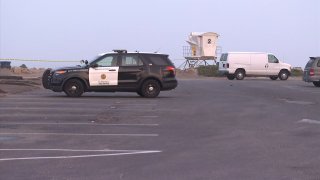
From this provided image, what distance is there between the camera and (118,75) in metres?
22.4

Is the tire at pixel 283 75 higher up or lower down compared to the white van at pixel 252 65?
lower down

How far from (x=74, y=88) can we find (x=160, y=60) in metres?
3.35

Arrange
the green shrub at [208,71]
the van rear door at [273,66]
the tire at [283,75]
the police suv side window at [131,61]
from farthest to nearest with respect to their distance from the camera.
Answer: the green shrub at [208,71] < the tire at [283,75] < the van rear door at [273,66] < the police suv side window at [131,61]

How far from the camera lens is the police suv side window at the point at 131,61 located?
2262 centimetres

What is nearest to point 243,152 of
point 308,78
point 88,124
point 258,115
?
point 88,124

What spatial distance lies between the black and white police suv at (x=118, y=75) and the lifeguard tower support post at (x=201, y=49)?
39.8 metres

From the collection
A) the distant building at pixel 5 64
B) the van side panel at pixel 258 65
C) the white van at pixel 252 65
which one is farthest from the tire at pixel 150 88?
the distant building at pixel 5 64

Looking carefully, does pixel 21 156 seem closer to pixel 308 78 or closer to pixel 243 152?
pixel 243 152

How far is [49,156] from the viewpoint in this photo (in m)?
9.93

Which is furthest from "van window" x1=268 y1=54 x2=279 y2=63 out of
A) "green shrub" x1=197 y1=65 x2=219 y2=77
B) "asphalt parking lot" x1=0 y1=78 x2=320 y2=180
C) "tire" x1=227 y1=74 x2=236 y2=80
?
"asphalt parking lot" x1=0 y1=78 x2=320 y2=180

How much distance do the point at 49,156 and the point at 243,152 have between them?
3216 millimetres

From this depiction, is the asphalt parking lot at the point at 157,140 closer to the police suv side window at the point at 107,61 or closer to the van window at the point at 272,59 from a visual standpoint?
the police suv side window at the point at 107,61

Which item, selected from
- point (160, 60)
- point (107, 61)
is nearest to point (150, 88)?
point (160, 60)

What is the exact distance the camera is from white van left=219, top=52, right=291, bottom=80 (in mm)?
44062
